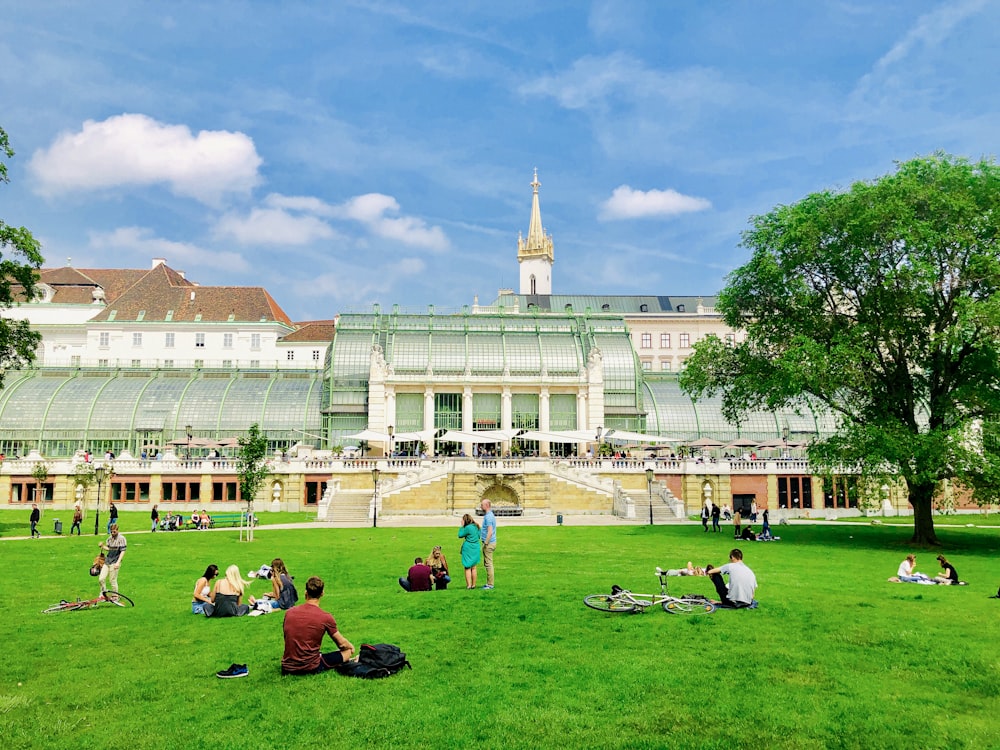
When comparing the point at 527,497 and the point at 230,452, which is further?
the point at 230,452

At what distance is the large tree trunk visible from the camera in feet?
118

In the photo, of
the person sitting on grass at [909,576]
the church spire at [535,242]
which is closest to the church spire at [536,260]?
the church spire at [535,242]

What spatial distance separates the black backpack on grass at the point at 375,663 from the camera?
13023 mm

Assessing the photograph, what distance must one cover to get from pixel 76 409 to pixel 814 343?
65.1 meters

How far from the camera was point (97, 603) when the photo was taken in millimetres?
19953

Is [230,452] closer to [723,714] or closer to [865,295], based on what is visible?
[865,295]

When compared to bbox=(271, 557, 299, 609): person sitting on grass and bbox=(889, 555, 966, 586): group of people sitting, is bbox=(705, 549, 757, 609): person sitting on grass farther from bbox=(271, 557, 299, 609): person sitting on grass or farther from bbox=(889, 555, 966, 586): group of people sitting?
bbox=(271, 557, 299, 609): person sitting on grass

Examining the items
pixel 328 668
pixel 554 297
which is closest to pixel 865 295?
pixel 328 668

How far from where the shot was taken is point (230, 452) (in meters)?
72.2

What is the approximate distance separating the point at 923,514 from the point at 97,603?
3324 centimetres

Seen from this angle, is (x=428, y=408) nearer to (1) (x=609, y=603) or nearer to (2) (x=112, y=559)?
(2) (x=112, y=559)

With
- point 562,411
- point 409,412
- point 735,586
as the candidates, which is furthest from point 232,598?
point 562,411

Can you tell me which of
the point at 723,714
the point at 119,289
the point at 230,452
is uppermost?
the point at 119,289

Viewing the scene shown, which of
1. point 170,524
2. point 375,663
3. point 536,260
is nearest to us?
point 375,663
